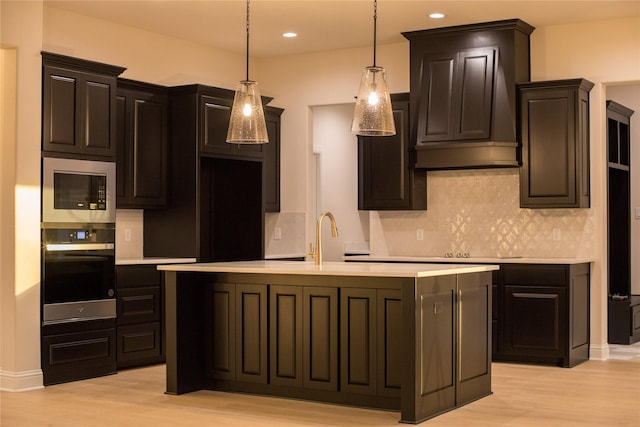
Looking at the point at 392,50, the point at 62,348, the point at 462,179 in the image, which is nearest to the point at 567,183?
the point at 462,179

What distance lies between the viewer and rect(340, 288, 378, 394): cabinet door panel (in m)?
5.48

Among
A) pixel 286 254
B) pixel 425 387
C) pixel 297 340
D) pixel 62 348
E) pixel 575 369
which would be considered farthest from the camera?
pixel 286 254

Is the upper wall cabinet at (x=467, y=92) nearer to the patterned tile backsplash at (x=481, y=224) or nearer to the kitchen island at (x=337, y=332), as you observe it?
the patterned tile backsplash at (x=481, y=224)

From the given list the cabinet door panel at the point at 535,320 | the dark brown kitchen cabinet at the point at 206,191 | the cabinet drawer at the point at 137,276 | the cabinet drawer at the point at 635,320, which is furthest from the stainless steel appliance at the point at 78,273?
the cabinet drawer at the point at 635,320

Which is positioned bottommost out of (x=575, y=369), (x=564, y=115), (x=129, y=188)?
(x=575, y=369)

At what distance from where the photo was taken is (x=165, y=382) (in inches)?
260

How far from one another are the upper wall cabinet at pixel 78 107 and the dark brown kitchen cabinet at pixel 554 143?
3463 mm

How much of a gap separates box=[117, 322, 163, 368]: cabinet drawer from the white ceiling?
8.57 feet

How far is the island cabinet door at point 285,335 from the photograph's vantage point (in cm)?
578

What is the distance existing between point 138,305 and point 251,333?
5.44 ft

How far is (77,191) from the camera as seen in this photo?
6652mm

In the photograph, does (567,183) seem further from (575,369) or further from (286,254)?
(286,254)

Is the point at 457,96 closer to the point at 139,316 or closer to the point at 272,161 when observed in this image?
the point at 272,161

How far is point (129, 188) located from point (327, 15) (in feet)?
7.32
